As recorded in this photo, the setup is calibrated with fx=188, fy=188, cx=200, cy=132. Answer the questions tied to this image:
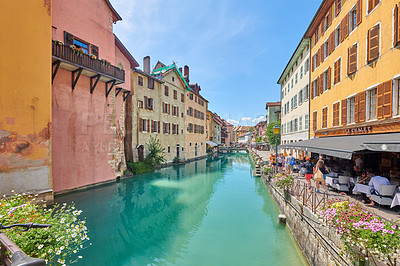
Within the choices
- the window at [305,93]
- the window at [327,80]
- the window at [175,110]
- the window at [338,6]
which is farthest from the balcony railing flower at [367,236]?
the window at [175,110]

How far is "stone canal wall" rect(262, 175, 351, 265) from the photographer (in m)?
4.66

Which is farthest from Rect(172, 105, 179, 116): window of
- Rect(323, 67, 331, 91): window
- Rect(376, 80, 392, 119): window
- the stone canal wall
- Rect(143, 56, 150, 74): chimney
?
Rect(376, 80, 392, 119): window

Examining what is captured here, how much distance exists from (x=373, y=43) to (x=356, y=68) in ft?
5.11

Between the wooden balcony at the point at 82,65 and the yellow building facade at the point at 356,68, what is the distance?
16.1m

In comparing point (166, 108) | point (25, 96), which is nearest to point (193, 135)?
point (166, 108)

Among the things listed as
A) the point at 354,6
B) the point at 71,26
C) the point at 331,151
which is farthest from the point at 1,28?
the point at 354,6

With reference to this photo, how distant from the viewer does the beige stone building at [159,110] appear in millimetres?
21812

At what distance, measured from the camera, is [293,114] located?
22.0 meters

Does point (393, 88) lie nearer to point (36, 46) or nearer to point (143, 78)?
point (36, 46)

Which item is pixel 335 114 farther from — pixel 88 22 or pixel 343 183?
pixel 88 22

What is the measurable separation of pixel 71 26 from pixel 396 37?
58.8ft

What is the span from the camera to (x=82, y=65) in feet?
41.8

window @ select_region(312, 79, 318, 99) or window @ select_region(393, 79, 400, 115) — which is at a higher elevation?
window @ select_region(312, 79, 318, 99)

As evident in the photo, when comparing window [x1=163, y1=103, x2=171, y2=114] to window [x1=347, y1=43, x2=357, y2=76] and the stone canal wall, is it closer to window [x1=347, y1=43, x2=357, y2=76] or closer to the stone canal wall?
window [x1=347, y1=43, x2=357, y2=76]
